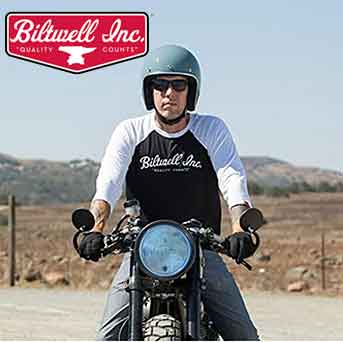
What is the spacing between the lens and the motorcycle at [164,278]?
4730mm

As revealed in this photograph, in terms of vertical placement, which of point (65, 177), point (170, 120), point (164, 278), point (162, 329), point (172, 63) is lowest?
point (65, 177)

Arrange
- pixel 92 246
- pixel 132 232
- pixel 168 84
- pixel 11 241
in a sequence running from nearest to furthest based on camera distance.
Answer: pixel 132 232, pixel 92 246, pixel 168 84, pixel 11 241

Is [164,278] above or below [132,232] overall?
below

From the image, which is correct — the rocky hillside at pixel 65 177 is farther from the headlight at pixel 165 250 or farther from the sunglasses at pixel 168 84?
the headlight at pixel 165 250

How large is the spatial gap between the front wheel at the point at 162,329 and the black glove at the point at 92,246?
1.29ft

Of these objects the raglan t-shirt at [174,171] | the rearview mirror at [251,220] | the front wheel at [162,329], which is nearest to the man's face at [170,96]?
the raglan t-shirt at [174,171]

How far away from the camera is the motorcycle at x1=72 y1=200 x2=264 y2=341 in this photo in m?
4.73

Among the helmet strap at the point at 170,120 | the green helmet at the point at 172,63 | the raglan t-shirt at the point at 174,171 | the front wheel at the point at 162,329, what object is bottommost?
the front wheel at the point at 162,329

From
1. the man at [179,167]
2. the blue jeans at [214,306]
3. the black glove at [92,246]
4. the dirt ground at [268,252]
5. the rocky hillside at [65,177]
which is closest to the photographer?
the black glove at [92,246]

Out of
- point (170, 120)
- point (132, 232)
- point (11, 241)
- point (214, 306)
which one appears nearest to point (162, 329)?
point (132, 232)

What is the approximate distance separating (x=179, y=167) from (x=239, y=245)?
2.27 ft

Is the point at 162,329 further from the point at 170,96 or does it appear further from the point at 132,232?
the point at 170,96

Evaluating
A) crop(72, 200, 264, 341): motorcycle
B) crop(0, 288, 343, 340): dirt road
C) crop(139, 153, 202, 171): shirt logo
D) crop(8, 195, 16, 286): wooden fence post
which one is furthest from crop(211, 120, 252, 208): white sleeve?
crop(8, 195, 16, 286): wooden fence post

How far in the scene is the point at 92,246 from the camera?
5102mm
